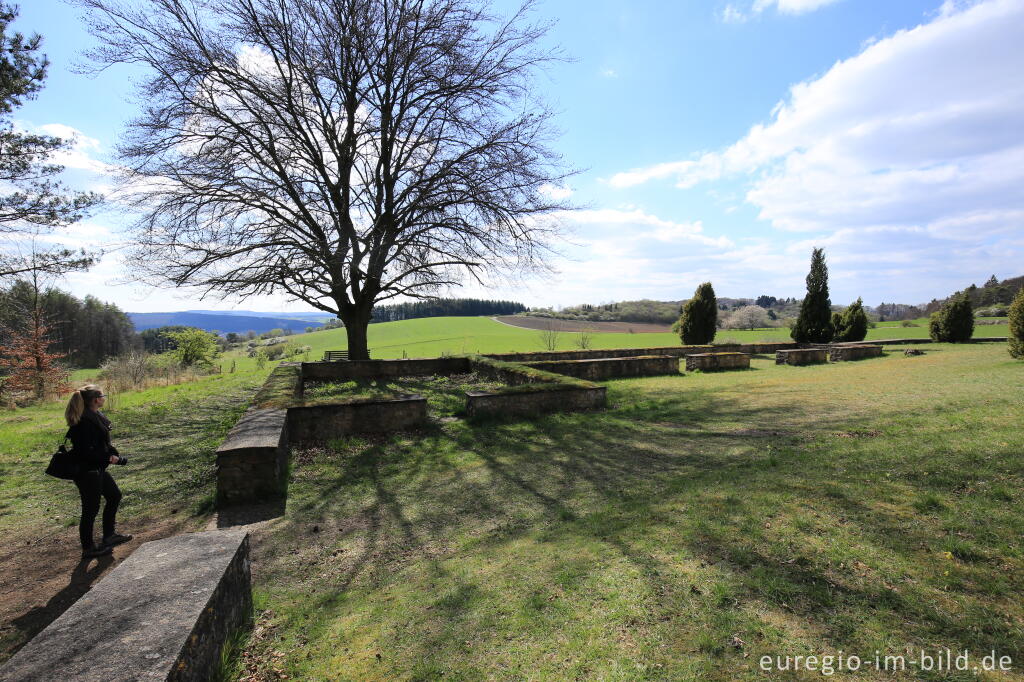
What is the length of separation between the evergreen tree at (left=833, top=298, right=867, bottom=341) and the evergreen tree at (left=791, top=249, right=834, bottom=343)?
5.00 ft

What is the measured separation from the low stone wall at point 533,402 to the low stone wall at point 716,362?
812cm

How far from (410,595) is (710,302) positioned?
26.5 meters

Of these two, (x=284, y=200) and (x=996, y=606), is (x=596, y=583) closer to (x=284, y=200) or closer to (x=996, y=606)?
(x=996, y=606)

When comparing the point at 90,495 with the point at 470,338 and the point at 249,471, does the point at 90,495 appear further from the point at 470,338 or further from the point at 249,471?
the point at 470,338

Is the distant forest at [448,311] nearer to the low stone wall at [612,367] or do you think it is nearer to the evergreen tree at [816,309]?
the evergreen tree at [816,309]

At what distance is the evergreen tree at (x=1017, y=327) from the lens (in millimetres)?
12336

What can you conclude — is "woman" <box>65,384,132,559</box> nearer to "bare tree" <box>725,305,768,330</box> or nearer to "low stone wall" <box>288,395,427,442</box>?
"low stone wall" <box>288,395,427,442</box>

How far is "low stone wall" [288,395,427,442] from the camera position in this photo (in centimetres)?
736

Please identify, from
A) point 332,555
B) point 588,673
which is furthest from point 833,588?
point 332,555

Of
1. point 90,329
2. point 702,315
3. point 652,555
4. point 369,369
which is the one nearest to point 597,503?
point 652,555

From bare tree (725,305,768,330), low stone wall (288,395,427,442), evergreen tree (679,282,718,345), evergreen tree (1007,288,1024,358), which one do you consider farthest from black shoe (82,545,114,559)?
bare tree (725,305,768,330)

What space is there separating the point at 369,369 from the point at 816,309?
2686 cm

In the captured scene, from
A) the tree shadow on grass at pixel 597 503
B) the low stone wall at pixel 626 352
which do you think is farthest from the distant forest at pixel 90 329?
the tree shadow on grass at pixel 597 503

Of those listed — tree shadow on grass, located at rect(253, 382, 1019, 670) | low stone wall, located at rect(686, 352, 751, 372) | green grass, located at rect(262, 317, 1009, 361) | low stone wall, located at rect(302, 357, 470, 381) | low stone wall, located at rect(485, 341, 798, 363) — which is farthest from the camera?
green grass, located at rect(262, 317, 1009, 361)
